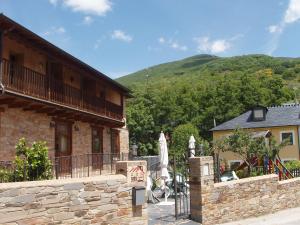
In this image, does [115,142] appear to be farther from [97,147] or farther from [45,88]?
[45,88]

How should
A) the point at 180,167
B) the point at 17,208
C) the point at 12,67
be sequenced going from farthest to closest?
the point at 12,67 → the point at 180,167 → the point at 17,208

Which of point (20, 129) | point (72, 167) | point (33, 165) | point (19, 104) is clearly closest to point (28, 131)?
point (20, 129)

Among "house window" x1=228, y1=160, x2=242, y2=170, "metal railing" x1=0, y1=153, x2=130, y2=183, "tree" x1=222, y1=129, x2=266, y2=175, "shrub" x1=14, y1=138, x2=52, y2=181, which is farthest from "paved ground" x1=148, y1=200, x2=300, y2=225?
"house window" x1=228, y1=160, x2=242, y2=170

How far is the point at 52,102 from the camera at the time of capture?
1445 centimetres

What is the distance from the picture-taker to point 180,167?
11539 mm

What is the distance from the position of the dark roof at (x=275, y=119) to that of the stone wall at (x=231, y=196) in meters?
21.1

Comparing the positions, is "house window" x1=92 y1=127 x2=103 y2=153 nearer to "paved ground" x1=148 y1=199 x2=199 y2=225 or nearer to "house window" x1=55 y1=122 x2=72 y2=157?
"house window" x1=55 y1=122 x2=72 y2=157

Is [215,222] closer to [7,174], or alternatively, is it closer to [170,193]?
[170,193]

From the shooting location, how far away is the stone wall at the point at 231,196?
384 inches

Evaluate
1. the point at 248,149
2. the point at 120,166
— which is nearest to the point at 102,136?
the point at 248,149

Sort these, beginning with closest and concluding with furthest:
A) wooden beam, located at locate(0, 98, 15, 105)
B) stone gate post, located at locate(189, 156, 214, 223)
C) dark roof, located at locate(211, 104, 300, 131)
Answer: stone gate post, located at locate(189, 156, 214, 223) → wooden beam, located at locate(0, 98, 15, 105) → dark roof, located at locate(211, 104, 300, 131)

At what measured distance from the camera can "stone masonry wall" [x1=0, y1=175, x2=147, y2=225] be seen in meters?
5.91

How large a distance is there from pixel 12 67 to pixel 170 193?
714cm

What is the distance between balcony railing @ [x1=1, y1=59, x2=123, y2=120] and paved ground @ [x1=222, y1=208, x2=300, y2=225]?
27.3ft
